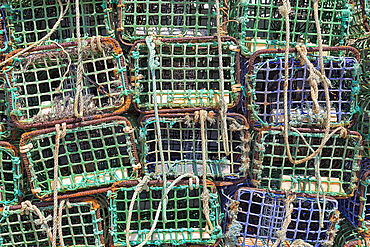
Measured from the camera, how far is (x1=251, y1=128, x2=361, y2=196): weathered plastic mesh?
1.69 meters

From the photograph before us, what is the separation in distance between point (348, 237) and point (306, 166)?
445 millimetres

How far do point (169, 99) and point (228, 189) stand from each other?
609 mm

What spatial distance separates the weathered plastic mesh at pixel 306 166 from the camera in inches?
66.5

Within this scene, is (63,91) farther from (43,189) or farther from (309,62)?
(309,62)

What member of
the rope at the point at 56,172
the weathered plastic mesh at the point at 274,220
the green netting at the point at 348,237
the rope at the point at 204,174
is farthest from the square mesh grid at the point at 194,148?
the green netting at the point at 348,237

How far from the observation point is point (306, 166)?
5.74 feet

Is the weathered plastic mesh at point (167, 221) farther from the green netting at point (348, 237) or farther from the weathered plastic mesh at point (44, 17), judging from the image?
the weathered plastic mesh at point (44, 17)

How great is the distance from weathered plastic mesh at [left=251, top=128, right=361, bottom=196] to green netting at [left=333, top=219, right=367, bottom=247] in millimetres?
234

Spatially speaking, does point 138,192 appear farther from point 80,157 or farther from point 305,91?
point 305,91

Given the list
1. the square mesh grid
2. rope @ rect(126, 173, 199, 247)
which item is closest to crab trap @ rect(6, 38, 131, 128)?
the square mesh grid

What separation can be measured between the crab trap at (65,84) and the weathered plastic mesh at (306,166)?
28.0 inches

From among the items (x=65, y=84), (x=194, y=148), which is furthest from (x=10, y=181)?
(x=194, y=148)

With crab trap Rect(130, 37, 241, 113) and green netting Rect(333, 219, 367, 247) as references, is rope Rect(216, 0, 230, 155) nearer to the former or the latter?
crab trap Rect(130, 37, 241, 113)

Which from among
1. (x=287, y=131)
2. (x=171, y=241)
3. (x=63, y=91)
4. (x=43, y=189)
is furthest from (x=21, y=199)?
(x=287, y=131)
